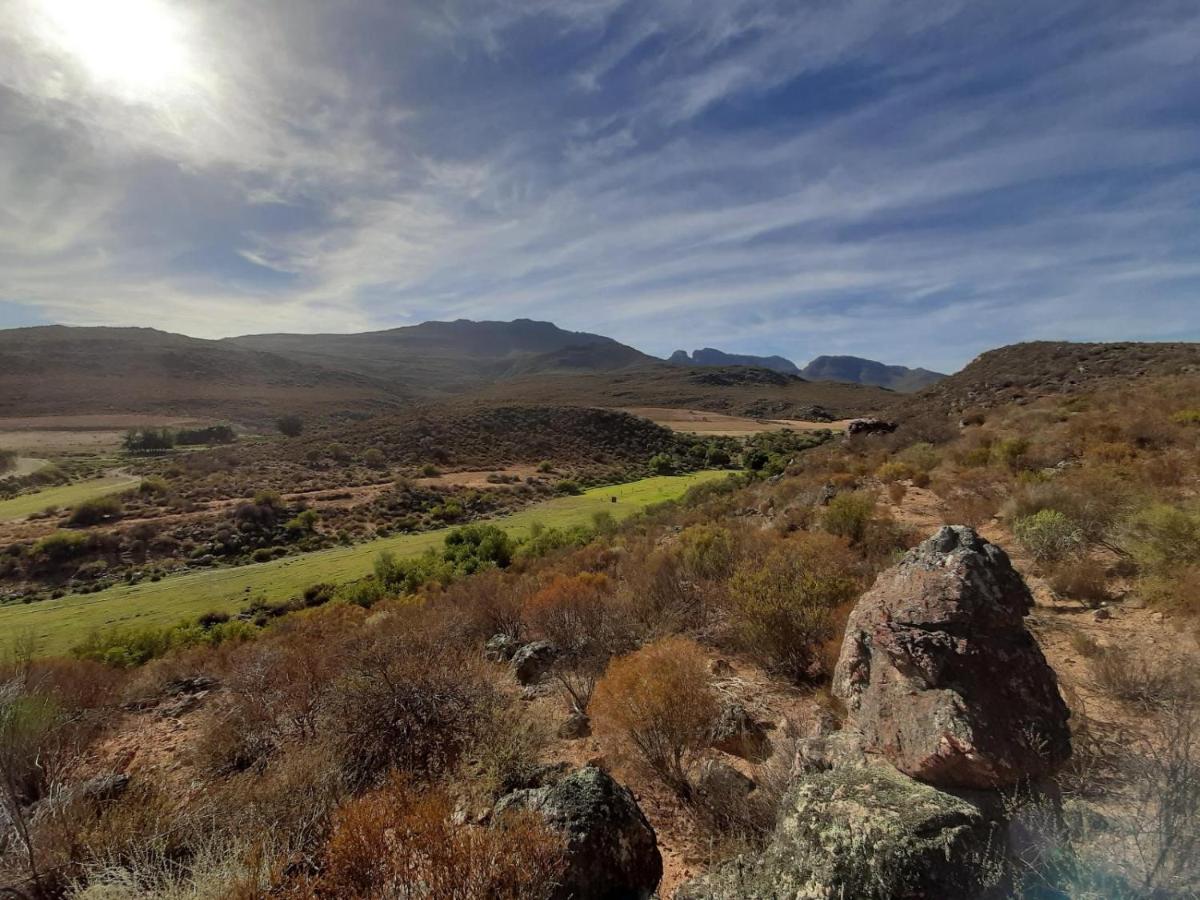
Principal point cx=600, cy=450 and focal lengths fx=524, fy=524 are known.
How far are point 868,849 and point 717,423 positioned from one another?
258 feet

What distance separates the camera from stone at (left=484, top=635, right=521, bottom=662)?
843 centimetres

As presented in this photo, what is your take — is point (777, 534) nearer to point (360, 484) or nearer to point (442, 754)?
point (442, 754)

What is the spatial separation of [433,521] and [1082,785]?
27.8 metres

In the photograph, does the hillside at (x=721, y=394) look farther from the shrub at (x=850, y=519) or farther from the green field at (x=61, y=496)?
the shrub at (x=850, y=519)

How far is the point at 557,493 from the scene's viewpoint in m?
36.1

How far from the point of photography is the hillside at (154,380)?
299 feet

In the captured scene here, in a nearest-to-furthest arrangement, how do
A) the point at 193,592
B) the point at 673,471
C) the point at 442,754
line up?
the point at 442,754, the point at 193,592, the point at 673,471

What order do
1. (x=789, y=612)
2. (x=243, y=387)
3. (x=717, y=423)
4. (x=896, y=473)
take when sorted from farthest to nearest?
(x=243, y=387)
(x=717, y=423)
(x=896, y=473)
(x=789, y=612)

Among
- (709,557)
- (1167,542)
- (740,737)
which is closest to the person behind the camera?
(740,737)

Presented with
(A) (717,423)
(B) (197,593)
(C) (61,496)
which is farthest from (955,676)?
(A) (717,423)

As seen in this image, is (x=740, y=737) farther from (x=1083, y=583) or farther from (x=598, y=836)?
(x=1083, y=583)

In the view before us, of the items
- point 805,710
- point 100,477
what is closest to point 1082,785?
point 805,710

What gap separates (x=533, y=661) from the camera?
26.2 ft

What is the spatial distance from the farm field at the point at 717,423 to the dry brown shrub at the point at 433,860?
6210cm
